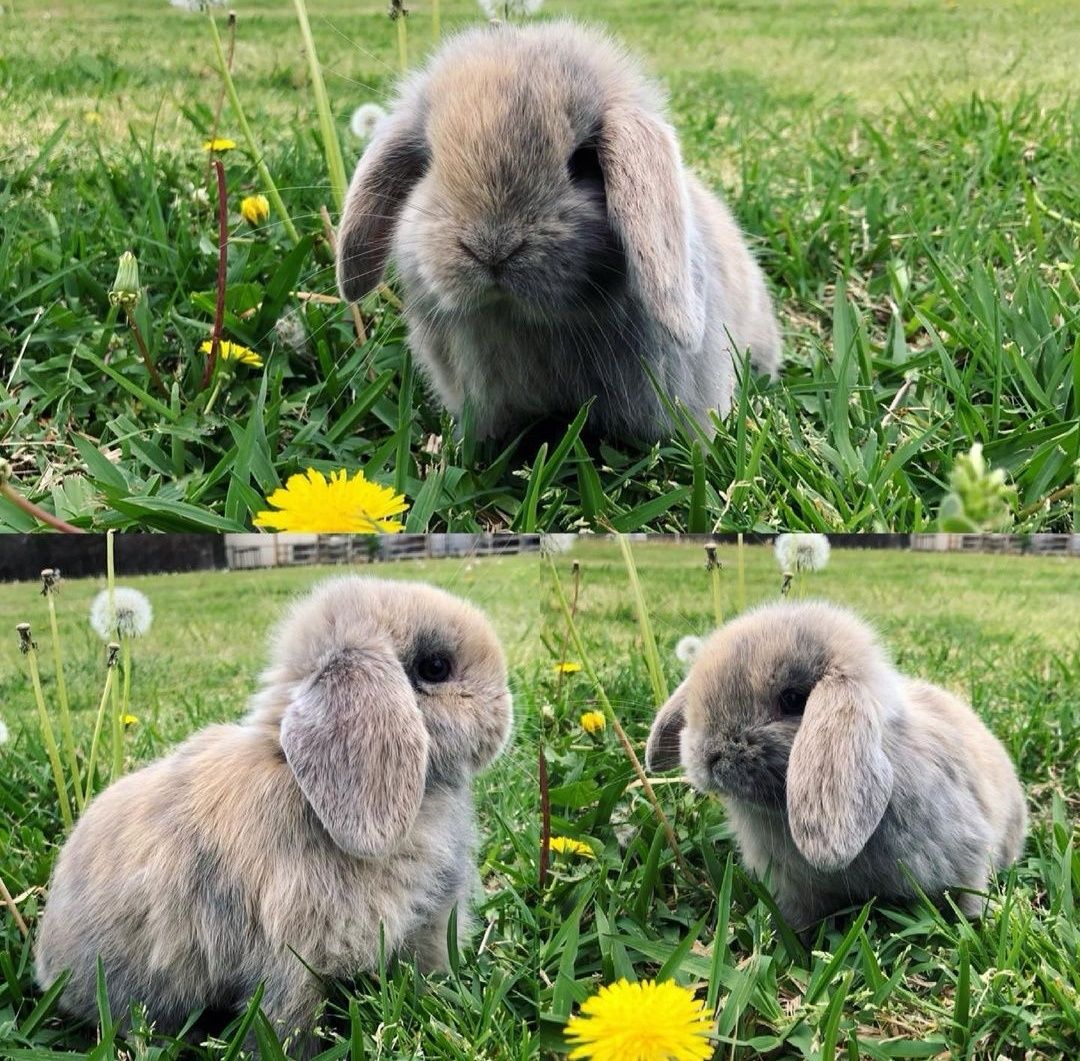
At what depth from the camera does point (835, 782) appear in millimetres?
1936

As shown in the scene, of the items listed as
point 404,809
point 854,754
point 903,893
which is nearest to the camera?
point 404,809

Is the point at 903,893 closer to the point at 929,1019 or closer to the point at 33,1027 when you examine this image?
the point at 929,1019

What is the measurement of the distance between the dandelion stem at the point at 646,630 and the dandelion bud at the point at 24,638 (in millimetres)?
935

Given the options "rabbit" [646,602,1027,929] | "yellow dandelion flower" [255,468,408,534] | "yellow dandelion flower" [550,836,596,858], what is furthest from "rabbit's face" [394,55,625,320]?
"yellow dandelion flower" [550,836,596,858]

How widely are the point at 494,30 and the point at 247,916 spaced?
1416mm

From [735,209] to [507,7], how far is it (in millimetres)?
913

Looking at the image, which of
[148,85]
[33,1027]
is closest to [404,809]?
[33,1027]

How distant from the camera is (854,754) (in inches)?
76.8

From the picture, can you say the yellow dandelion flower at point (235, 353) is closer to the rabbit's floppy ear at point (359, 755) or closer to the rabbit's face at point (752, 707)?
the rabbit's floppy ear at point (359, 755)

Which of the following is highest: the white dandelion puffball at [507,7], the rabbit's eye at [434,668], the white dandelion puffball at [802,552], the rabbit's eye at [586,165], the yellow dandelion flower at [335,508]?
the white dandelion puffball at [507,7]

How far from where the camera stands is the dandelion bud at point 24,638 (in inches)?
79.6

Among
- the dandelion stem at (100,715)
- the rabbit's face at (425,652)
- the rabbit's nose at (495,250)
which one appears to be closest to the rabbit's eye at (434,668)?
the rabbit's face at (425,652)

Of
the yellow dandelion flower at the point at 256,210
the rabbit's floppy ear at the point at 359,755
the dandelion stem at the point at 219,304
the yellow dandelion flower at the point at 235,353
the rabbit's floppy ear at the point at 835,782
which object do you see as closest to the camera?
the rabbit's floppy ear at the point at 359,755

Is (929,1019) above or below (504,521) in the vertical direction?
below
